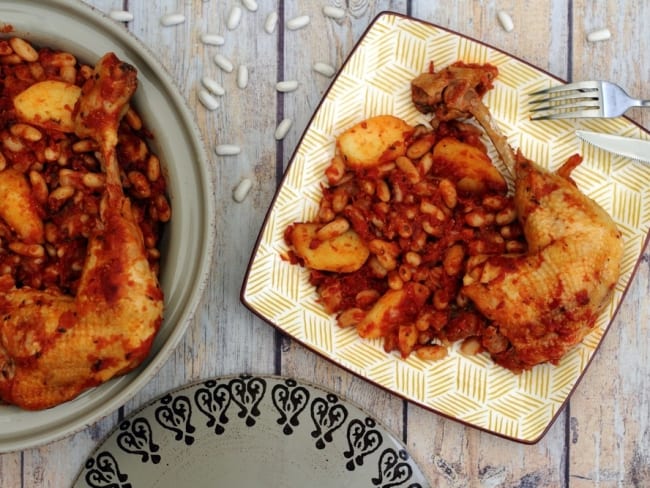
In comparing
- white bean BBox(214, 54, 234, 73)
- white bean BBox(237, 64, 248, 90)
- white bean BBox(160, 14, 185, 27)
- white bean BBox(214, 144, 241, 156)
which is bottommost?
white bean BBox(214, 144, 241, 156)

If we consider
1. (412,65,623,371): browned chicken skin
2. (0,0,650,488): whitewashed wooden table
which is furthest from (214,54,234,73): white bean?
(412,65,623,371): browned chicken skin

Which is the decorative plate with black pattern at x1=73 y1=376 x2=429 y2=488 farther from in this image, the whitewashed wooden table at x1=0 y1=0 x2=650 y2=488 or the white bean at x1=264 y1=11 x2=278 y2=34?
the white bean at x1=264 y1=11 x2=278 y2=34

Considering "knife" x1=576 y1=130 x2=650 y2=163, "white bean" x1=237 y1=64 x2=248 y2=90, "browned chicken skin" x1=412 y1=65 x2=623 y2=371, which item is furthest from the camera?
"white bean" x1=237 y1=64 x2=248 y2=90

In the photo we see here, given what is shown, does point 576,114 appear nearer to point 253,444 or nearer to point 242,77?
point 242,77

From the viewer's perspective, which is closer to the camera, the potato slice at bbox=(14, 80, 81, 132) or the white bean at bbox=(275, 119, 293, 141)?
the potato slice at bbox=(14, 80, 81, 132)

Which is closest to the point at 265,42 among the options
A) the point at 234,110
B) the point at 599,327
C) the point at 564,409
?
the point at 234,110

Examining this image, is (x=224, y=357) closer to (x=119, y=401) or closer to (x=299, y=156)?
(x=119, y=401)
